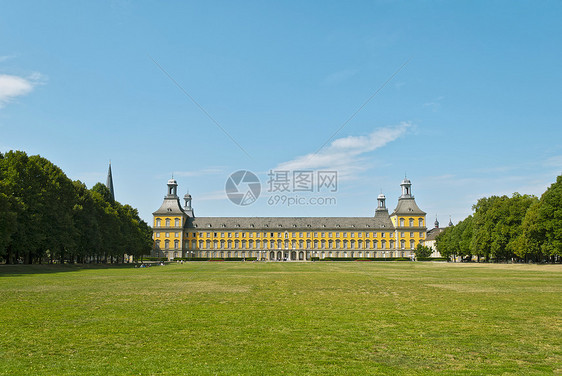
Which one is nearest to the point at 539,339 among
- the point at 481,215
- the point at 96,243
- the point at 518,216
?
the point at 96,243

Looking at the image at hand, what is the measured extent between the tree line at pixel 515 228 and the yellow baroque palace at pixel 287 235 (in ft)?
122

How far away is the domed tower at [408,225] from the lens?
14100 cm

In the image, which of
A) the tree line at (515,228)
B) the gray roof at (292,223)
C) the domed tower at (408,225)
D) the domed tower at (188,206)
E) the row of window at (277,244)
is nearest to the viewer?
the tree line at (515,228)

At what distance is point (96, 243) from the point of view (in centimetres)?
6375

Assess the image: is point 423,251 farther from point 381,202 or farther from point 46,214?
point 46,214

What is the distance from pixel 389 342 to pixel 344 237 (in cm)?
13630

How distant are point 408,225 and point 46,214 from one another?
359ft

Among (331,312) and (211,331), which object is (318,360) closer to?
(211,331)

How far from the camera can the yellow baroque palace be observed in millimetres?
141625

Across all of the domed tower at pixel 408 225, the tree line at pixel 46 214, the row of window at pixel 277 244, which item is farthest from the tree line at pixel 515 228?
the tree line at pixel 46 214

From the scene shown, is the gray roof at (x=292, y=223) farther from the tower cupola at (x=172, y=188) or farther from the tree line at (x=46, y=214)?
the tree line at (x=46, y=214)

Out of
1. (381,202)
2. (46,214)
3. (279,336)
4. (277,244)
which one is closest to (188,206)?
(277,244)

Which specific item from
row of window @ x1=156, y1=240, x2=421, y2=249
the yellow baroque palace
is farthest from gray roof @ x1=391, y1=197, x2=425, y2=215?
row of window @ x1=156, y1=240, x2=421, y2=249

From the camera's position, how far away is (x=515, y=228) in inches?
2803
